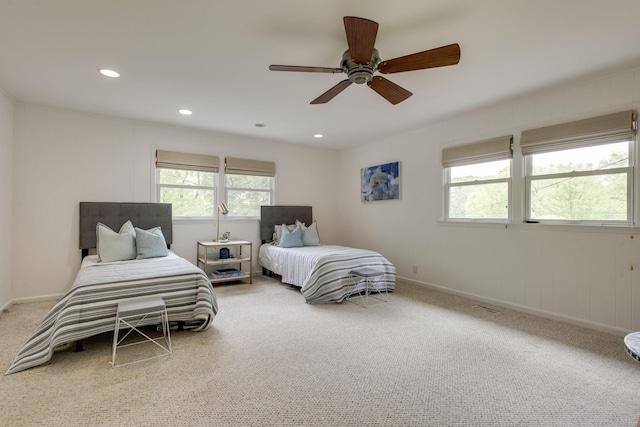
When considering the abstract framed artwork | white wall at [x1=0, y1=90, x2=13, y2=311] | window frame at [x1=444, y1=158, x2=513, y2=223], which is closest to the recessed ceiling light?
white wall at [x1=0, y1=90, x2=13, y2=311]

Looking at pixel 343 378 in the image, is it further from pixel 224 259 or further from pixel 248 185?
pixel 248 185

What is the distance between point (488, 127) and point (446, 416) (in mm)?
3455

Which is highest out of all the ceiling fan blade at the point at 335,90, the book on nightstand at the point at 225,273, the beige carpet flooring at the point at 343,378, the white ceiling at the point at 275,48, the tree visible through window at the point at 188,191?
the white ceiling at the point at 275,48

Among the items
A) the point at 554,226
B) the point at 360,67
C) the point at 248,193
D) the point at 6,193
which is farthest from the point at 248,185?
the point at 554,226

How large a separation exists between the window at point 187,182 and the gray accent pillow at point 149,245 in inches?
36.7

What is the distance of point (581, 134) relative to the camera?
10.2ft

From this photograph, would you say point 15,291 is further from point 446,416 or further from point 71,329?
point 446,416

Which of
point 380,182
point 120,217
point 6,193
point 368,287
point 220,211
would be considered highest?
point 380,182

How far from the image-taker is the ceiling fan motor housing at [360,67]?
2293 millimetres

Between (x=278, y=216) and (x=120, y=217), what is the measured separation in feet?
8.07

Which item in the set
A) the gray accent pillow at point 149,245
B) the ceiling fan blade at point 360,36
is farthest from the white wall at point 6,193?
the ceiling fan blade at point 360,36

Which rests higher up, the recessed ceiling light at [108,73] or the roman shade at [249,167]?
A: the recessed ceiling light at [108,73]

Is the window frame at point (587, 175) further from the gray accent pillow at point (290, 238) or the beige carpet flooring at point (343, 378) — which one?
the gray accent pillow at point (290, 238)

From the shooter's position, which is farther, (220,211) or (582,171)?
(220,211)
